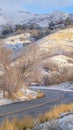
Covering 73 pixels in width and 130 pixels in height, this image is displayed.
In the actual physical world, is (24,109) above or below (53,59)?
above

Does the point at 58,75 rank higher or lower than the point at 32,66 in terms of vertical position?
lower

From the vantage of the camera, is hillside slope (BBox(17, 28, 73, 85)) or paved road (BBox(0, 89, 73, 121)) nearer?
paved road (BBox(0, 89, 73, 121))

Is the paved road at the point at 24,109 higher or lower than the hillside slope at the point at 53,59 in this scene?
higher

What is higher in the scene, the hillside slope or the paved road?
the paved road

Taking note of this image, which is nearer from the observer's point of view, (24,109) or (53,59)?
(24,109)

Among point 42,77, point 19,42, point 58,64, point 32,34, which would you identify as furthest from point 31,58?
point 32,34

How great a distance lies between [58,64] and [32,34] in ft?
219

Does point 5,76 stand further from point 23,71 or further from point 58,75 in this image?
point 58,75

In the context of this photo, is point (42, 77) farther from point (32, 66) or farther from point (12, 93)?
point (12, 93)

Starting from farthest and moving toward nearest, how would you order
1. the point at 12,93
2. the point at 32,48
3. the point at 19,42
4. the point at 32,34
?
the point at 32,34 → the point at 19,42 → the point at 32,48 → the point at 12,93

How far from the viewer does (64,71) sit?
86812 millimetres

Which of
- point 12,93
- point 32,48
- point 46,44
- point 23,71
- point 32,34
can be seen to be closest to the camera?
point 12,93

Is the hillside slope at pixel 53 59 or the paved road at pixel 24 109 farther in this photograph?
the hillside slope at pixel 53 59

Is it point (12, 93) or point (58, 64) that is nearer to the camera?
point (12, 93)
